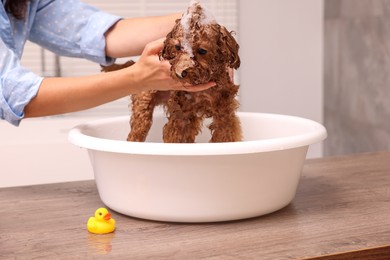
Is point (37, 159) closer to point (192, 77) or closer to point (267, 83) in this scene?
point (267, 83)

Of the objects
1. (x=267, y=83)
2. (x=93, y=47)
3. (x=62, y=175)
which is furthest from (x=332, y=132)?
(x=93, y=47)

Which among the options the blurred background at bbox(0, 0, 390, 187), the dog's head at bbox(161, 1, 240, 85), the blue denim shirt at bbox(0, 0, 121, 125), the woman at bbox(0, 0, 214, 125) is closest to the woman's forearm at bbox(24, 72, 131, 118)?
the woman at bbox(0, 0, 214, 125)

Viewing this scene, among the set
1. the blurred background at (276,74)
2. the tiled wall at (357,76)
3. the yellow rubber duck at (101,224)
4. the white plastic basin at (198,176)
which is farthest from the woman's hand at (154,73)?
the blurred background at (276,74)

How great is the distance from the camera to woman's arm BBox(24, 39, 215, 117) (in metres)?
0.93

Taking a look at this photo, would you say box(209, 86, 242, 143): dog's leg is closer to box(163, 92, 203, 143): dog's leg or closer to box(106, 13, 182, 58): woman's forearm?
box(163, 92, 203, 143): dog's leg

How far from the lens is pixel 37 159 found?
2.37m

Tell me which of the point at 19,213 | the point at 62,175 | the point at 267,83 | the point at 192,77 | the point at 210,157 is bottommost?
the point at 62,175

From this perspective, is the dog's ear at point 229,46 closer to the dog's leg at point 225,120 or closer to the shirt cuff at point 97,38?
the dog's leg at point 225,120

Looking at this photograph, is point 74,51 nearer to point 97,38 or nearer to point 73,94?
point 97,38

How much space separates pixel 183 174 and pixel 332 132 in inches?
71.6

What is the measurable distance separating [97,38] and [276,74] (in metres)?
1.51

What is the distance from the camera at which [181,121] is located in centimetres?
109

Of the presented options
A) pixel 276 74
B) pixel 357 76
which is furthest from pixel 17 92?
pixel 276 74

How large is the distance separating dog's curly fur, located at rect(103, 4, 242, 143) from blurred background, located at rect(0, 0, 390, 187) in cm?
122
